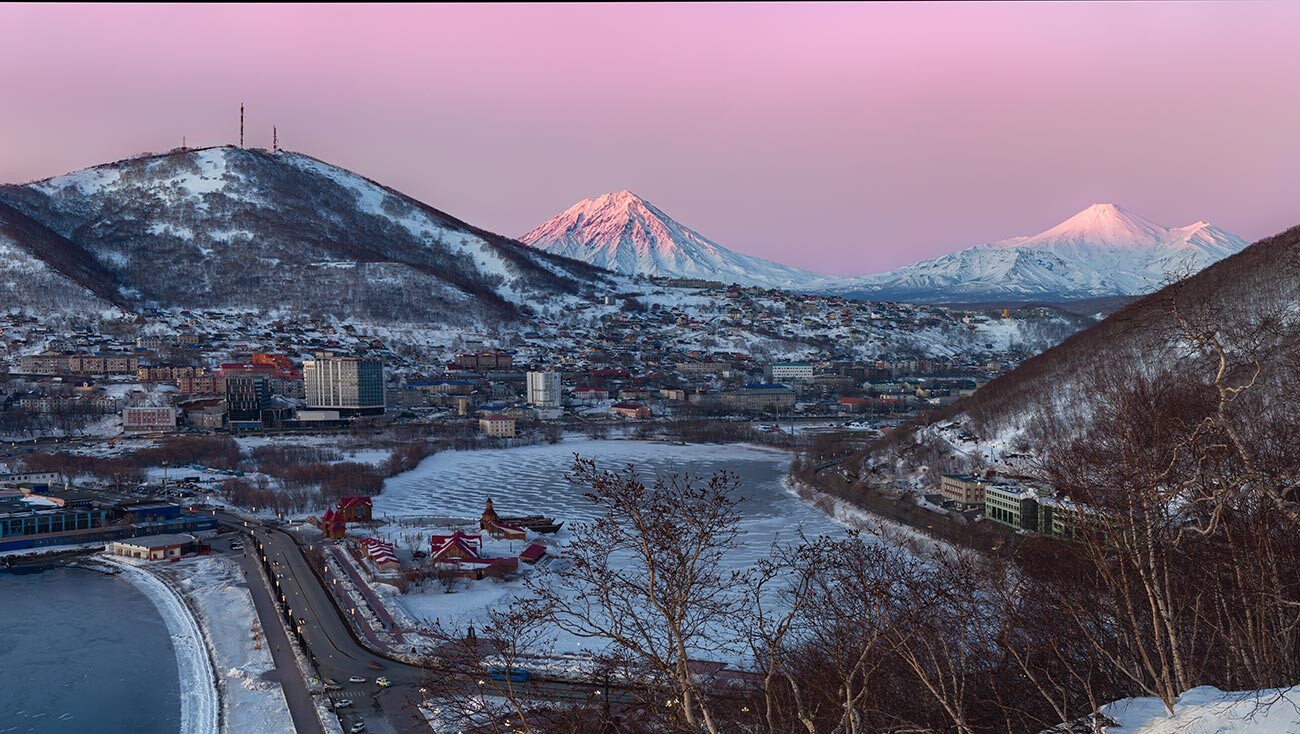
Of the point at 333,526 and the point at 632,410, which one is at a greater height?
the point at 632,410

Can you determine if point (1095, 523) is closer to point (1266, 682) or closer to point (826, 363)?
point (1266, 682)

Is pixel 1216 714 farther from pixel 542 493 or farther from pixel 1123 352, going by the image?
pixel 542 493

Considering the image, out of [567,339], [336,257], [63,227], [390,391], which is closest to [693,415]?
[390,391]

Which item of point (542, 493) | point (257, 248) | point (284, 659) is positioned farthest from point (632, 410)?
point (257, 248)

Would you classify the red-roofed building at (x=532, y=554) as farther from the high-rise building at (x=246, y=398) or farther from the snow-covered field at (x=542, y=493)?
the high-rise building at (x=246, y=398)

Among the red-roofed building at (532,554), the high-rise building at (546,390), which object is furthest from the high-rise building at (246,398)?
the red-roofed building at (532,554)
